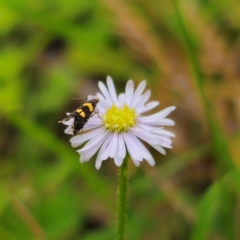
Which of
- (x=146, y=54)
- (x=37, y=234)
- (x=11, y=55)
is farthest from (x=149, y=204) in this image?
(x=11, y=55)

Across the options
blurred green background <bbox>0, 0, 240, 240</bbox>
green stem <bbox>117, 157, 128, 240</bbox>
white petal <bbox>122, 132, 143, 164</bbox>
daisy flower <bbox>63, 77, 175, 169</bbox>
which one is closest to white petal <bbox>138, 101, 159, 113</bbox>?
daisy flower <bbox>63, 77, 175, 169</bbox>

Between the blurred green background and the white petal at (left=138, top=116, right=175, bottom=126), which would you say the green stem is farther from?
the blurred green background

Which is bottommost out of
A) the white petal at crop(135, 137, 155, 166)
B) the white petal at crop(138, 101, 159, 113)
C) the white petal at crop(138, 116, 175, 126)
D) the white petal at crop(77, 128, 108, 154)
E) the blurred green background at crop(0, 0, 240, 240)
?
the white petal at crop(135, 137, 155, 166)

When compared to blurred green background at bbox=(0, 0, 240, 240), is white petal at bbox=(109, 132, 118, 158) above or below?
below

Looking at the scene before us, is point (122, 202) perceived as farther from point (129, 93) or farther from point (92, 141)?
point (129, 93)

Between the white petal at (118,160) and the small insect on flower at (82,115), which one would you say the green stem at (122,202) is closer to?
the white petal at (118,160)
